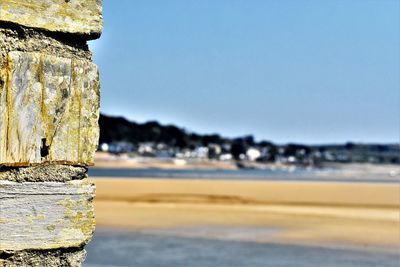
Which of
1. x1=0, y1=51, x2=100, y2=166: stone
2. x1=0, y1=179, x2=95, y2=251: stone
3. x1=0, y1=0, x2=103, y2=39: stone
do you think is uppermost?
x1=0, y1=0, x2=103, y2=39: stone

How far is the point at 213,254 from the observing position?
31.0ft

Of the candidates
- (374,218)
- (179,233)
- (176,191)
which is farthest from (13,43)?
(176,191)

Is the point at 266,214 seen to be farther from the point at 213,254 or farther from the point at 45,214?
the point at 45,214

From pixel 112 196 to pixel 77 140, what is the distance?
22.9 meters

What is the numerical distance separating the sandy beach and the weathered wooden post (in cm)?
986

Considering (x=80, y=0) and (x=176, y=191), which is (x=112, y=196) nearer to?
(x=176, y=191)

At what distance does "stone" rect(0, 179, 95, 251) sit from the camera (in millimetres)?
1917

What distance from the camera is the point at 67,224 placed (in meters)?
2.03

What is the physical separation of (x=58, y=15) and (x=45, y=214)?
611 millimetres

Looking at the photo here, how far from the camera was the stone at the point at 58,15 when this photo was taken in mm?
1949

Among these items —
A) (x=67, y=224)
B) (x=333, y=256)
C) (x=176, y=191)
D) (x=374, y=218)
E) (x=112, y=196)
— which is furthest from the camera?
(x=176, y=191)

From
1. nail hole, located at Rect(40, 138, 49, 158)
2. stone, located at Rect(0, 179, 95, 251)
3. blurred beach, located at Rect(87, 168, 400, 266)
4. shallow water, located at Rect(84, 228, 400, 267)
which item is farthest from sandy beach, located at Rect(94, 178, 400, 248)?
nail hole, located at Rect(40, 138, 49, 158)

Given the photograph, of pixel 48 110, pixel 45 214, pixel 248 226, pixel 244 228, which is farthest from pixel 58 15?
pixel 248 226

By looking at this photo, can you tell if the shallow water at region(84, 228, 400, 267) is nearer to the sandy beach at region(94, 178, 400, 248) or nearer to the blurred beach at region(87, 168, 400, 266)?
the blurred beach at region(87, 168, 400, 266)
